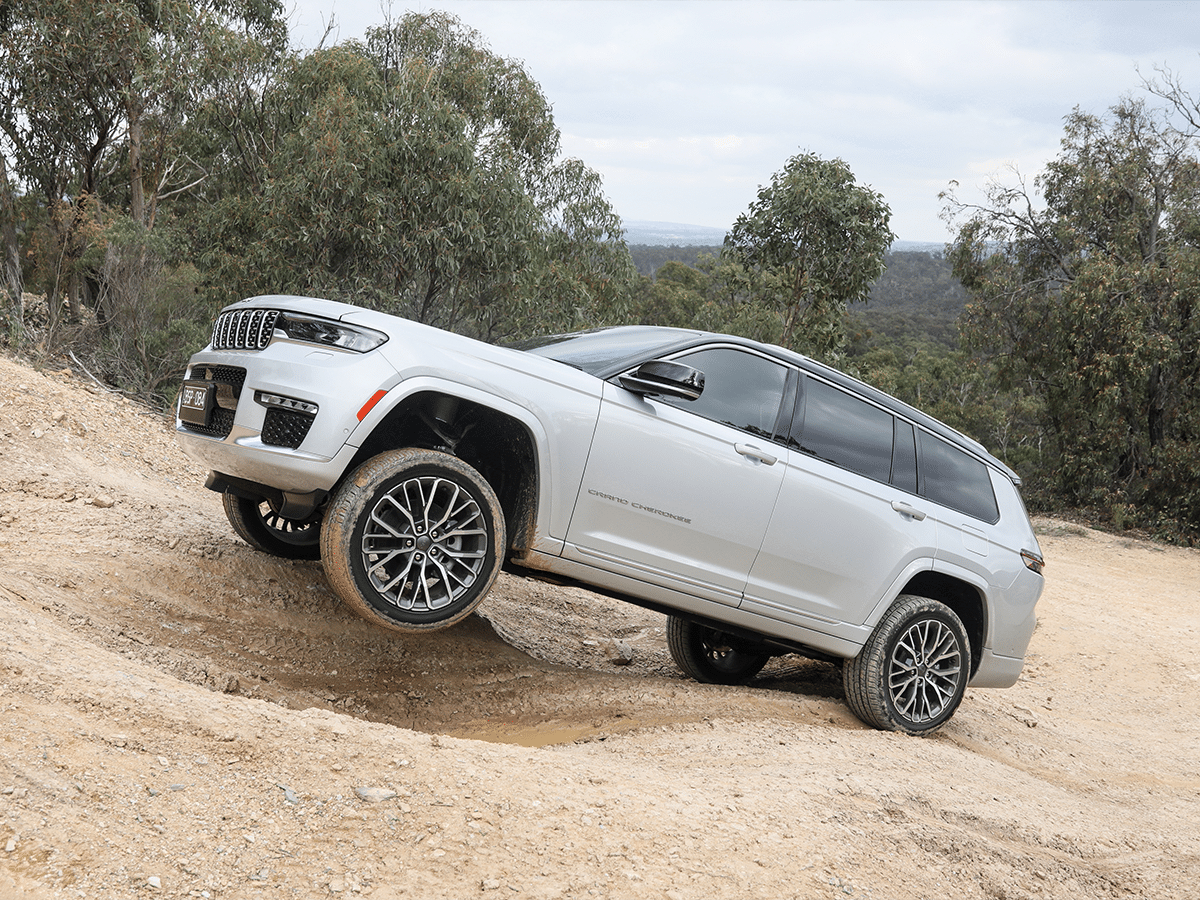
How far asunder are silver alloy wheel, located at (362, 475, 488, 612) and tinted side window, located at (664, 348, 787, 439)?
1237 mm

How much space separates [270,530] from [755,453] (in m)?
2.98

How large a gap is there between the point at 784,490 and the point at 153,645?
10.4 feet

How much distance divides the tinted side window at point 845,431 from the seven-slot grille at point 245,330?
8.78 ft

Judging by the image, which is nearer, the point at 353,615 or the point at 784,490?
the point at 784,490

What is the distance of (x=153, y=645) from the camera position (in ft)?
14.9

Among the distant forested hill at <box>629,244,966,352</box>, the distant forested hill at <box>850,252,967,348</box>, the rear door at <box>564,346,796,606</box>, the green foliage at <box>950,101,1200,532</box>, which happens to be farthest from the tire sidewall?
the distant forested hill at <box>850,252,967,348</box>

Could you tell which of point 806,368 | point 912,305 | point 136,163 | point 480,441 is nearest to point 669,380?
point 480,441

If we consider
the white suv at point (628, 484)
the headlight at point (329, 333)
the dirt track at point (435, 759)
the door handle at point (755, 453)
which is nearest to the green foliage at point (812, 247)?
the dirt track at point (435, 759)

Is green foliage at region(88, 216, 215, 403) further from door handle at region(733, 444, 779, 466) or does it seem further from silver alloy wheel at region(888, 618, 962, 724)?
silver alloy wheel at region(888, 618, 962, 724)

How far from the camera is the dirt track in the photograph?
2.80m

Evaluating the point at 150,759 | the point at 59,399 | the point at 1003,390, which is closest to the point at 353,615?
the point at 150,759

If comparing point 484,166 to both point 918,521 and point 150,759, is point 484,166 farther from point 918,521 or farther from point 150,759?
point 150,759

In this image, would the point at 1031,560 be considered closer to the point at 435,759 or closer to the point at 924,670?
the point at 924,670

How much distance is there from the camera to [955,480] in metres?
5.81
